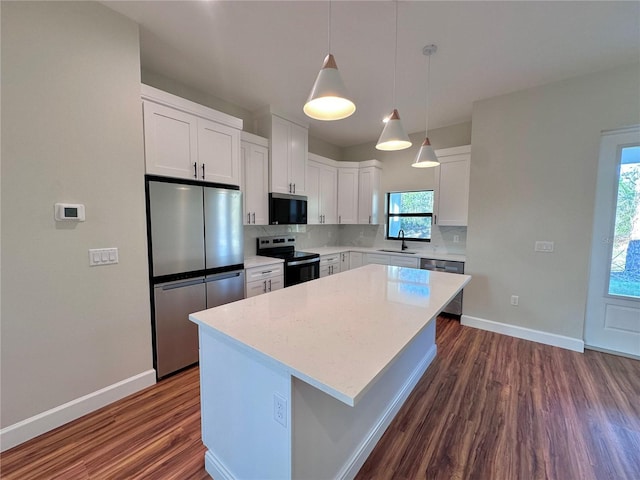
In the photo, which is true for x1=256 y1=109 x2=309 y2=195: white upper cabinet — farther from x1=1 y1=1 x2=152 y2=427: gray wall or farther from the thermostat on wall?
the thermostat on wall

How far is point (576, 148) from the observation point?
9.12ft

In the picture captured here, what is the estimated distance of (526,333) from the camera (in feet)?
10.3

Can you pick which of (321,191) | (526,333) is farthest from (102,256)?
(526,333)

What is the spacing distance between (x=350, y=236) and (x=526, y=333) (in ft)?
10.4

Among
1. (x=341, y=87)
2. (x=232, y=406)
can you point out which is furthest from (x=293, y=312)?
(x=341, y=87)

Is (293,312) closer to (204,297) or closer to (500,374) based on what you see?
(204,297)

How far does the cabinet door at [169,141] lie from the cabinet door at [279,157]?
1.16m

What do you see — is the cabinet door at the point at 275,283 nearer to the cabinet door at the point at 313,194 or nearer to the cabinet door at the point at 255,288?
the cabinet door at the point at 255,288

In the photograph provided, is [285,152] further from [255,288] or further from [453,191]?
[453,191]

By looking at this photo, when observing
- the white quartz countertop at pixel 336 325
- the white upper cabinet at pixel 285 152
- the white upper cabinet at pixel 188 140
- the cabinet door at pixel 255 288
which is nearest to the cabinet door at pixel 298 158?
the white upper cabinet at pixel 285 152

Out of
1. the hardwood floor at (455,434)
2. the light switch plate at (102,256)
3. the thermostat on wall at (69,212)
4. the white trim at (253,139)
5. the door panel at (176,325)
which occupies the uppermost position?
the white trim at (253,139)

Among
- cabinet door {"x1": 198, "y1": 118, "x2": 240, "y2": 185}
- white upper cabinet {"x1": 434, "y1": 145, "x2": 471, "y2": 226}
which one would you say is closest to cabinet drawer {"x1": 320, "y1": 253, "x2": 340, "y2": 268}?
white upper cabinet {"x1": 434, "y1": 145, "x2": 471, "y2": 226}

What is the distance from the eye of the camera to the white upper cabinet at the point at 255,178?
327cm

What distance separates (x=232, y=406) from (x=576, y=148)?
3.90 m
